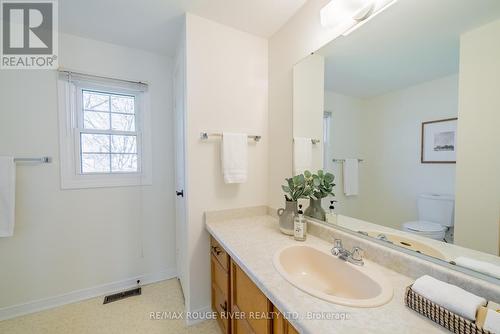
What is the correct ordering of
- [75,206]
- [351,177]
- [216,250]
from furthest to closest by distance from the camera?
[75,206]
[216,250]
[351,177]

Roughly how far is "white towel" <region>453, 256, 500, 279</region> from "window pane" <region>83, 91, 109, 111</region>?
2.64 metres

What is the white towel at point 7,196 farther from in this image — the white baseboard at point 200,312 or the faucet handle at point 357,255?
the faucet handle at point 357,255

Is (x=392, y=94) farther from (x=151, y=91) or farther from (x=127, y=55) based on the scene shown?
(x=127, y=55)

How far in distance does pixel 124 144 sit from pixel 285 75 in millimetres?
1700

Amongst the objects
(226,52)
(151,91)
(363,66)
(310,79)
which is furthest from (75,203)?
(363,66)

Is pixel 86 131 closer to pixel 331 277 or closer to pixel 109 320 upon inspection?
pixel 109 320

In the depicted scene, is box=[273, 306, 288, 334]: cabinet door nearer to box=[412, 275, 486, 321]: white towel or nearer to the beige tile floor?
box=[412, 275, 486, 321]: white towel

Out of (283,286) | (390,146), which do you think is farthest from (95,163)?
(390,146)

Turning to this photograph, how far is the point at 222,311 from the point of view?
128 cm

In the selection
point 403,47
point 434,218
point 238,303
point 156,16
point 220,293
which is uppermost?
point 156,16

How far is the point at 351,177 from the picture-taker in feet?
3.68

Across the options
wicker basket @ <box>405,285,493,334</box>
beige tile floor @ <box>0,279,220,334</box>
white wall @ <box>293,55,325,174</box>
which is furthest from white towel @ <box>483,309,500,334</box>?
beige tile floor @ <box>0,279,220,334</box>

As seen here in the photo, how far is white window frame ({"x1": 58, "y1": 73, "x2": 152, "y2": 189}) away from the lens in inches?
65.7

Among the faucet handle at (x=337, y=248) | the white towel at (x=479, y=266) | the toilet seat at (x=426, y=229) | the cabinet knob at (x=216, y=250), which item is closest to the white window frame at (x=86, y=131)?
the cabinet knob at (x=216, y=250)
